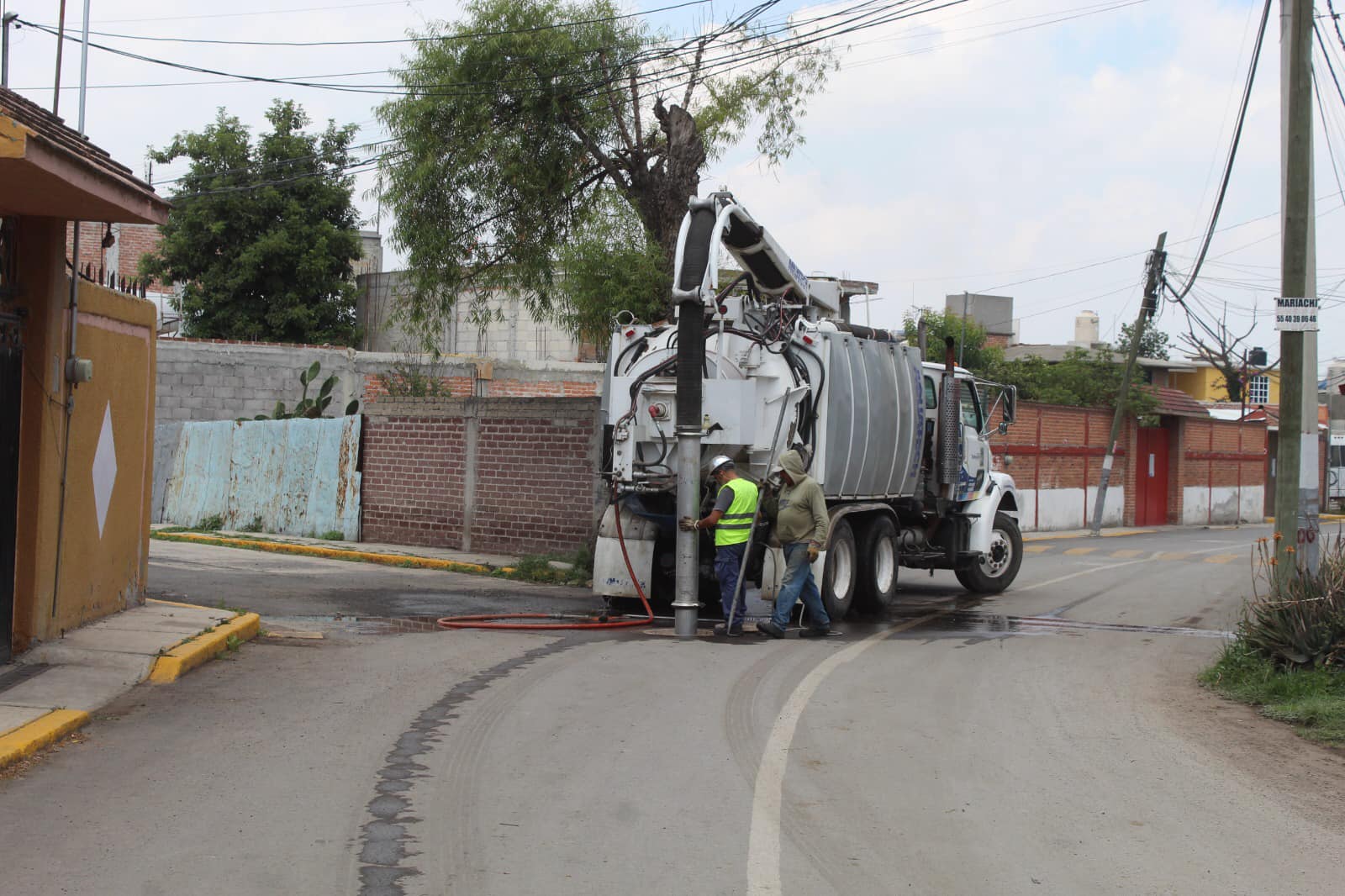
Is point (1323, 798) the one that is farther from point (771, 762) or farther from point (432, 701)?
point (432, 701)

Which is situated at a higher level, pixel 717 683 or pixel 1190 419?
pixel 1190 419

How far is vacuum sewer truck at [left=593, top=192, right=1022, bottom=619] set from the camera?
12219 mm

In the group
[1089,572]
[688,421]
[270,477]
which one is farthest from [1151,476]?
[688,421]

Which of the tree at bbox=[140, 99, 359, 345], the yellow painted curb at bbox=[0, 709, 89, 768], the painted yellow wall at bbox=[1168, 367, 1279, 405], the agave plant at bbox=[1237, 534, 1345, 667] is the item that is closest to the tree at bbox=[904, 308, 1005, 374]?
the tree at bbox=[140, 99, 359, 345]

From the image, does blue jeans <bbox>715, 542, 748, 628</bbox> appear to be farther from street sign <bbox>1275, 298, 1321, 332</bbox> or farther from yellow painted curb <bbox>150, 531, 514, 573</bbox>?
→ yellow painted curb <bbox>150, 531, 514, 573</bbox>

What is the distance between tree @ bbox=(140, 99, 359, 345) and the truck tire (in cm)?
2236

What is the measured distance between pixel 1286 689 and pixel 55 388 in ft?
29.9

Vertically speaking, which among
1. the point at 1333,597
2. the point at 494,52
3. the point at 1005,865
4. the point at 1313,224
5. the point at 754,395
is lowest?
the point at 1005,865

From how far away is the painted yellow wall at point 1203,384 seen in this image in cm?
6253

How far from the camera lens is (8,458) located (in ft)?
28.8

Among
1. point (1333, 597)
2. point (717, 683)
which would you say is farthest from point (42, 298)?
point (1333, 597)

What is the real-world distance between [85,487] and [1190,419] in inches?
1425

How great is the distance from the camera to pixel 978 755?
7383mm

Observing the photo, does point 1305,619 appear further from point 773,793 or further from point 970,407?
point 970,407
